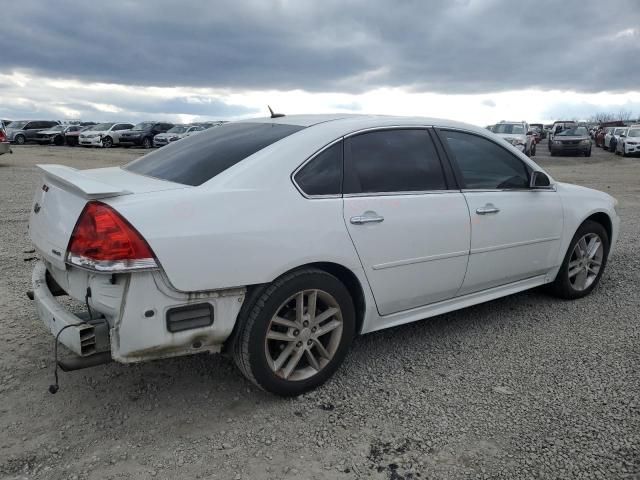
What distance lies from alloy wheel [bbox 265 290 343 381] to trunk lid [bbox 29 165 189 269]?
0.91 metres

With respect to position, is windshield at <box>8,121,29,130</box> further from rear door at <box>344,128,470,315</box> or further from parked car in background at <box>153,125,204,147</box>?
rear door at <box>344,128,470,315</box>

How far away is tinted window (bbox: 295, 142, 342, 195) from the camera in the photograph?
10.1ft

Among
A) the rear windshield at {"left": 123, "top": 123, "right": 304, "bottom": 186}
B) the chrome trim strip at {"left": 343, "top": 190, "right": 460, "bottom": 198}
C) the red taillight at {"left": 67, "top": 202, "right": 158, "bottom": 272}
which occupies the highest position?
the rear windshield at {"left": 123, "top": 123, "right": 304, "bottom": 186}

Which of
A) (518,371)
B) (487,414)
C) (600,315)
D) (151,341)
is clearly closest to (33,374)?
(151,341)

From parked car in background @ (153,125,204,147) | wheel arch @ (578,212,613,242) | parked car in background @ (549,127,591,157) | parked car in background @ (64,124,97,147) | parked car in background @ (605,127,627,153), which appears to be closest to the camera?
wheel arch @ (578,212,613,242)

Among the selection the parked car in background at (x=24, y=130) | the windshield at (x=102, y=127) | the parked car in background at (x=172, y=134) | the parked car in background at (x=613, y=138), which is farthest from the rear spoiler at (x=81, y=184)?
the parked car in background at (x=24, y=130)

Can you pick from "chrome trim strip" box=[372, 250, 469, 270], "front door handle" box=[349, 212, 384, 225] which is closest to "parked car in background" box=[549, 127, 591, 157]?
"chrome trim strip" box=[372, 250, 469, 270]

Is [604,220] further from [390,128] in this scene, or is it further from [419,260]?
[390,128]

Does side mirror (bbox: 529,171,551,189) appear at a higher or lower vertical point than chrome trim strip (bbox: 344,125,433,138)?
lower

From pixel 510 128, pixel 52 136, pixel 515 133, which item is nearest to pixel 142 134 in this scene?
pixel 52 136

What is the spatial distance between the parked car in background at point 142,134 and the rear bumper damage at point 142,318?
31450 mm

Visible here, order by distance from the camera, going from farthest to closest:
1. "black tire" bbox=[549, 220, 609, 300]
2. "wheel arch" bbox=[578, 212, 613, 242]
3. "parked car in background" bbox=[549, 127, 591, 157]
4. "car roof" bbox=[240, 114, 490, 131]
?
"parked car in background" bbox=[549, 127, 591, 157]
"wheel arch" bbox=[578, 212, 613, 242]
"black tire" bbox=[549, 220, 609, 300]
"car roof" bbox=[240, 114, 490, 131]

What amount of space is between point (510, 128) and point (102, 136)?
21.9 m

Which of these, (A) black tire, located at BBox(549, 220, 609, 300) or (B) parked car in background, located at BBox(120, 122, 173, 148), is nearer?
(A) black tire, located at BBox(549, 220, 609, 300)
